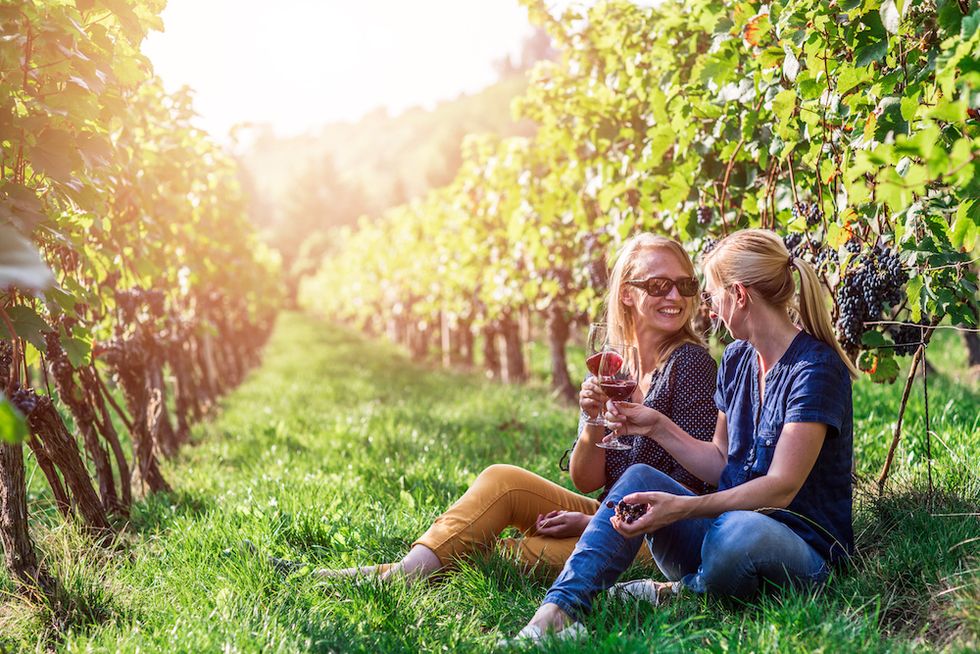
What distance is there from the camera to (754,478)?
2811 millimetres

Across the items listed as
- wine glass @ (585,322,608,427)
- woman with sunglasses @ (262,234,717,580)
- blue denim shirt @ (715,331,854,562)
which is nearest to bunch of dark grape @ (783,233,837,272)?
woman with sunglasses @ (262,234,717,580)

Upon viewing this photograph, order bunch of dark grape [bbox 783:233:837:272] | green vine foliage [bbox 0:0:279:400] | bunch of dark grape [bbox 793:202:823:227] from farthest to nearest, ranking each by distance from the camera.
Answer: bunch of dark grape [bbox 793:202:823:227], bunch of dark grape [bbox 783:233:837:272], green vine foliage [bbox 0:0:279:400]

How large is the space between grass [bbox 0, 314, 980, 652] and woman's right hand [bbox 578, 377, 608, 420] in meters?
0.66

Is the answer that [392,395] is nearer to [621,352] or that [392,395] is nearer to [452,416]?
[452,416]

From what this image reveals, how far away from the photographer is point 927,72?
2.66 meters

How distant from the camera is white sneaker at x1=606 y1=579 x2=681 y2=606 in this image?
2893mm

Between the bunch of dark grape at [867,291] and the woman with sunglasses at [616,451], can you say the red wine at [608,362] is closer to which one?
the woman with sunglasses at [616,451]

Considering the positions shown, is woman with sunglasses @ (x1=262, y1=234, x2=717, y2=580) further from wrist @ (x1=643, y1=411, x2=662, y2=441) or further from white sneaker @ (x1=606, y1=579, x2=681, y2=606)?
white sneaker @ (x1=606, y1=579, x2=681, y2=606)

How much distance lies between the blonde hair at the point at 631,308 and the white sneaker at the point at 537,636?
1179 mm

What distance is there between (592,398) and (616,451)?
431 millimetres

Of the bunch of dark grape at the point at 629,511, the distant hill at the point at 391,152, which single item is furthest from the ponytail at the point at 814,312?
the distant hill at the point at 391,152

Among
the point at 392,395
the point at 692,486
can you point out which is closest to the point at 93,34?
the point at 692,486

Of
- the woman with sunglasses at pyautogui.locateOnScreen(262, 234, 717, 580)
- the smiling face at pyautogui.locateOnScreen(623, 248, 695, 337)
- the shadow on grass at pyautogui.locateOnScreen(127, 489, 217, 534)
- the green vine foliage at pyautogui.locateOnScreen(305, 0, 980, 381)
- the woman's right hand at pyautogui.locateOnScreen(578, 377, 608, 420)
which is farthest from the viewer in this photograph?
the shadow on grass at pyautogui.locateOnScreen(127, 489, 217, 534)

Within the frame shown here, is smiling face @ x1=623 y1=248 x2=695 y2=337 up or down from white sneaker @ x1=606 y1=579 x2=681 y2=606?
up
